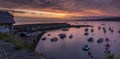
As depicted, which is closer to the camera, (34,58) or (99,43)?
(34,58)

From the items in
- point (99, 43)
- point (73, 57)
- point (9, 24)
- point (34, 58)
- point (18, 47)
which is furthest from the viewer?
point (99, 43)

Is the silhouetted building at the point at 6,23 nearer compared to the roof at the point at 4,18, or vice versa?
the silhouetted building at the point at 6,23

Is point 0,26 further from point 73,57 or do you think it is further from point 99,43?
point 99,43

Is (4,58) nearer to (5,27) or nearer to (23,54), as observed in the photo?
(23,54)

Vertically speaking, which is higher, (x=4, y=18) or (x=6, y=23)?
(x=4, y=18)

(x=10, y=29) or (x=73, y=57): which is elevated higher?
(x=10, y=29)

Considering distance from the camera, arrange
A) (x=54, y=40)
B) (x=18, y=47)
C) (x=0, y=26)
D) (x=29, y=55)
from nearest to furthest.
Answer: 1. (x=29, y=55)
2. (x=18, y=47)
3. (x=0, y=26)
4. (x=54, y=40)

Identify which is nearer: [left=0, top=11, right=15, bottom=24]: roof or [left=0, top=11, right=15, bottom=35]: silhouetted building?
[left=0, top=11, right=15, bottom=35]: silhouetted building

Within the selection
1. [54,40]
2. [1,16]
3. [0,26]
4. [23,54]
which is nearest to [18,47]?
[23,54]

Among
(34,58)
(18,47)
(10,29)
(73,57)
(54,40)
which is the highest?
(34,58)

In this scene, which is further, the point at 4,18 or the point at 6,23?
the point at 4,18
